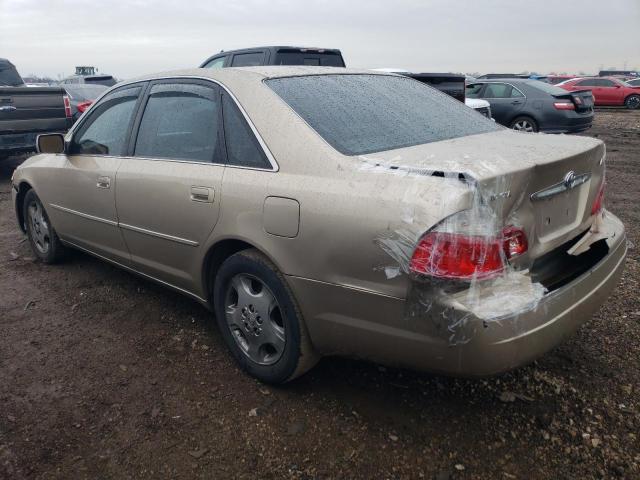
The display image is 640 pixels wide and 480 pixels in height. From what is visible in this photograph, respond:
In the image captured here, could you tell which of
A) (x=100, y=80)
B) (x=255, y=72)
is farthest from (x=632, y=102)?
(x=255, y=72)

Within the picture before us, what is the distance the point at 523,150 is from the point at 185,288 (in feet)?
6.61

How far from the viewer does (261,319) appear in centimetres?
271

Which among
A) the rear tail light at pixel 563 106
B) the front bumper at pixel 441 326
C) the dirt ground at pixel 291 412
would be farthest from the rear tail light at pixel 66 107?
the rear tail light at pixel 563 106

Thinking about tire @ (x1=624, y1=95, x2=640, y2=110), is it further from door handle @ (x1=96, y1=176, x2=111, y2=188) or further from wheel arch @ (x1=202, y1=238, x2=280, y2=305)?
wheel arch @ (x1=202, y1=238, x2=280, y2=305)

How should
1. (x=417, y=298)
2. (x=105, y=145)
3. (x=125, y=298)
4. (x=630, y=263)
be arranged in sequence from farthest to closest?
(x=630, y=263) → (x=125, y=298) → (x=105, y=145) → (x=417, y=298)

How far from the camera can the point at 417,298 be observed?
2.03 meters

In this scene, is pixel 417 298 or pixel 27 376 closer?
pixel 417 298

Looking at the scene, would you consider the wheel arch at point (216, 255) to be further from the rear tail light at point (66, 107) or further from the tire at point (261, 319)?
the rear tail light at point (66, 107)

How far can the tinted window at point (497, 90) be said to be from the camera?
40.2ft

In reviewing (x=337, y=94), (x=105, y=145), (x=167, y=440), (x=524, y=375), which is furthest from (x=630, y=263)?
(x=105, y=145)

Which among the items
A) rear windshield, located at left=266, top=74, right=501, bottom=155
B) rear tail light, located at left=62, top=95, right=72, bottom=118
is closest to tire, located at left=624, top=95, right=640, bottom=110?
rear tail light, located at left=62, top=95, right=72, bottom=118

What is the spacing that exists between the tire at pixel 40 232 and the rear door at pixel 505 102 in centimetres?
990

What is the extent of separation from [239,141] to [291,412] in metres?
1.38

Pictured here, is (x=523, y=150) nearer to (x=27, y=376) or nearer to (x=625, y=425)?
(x=625, y=425)
